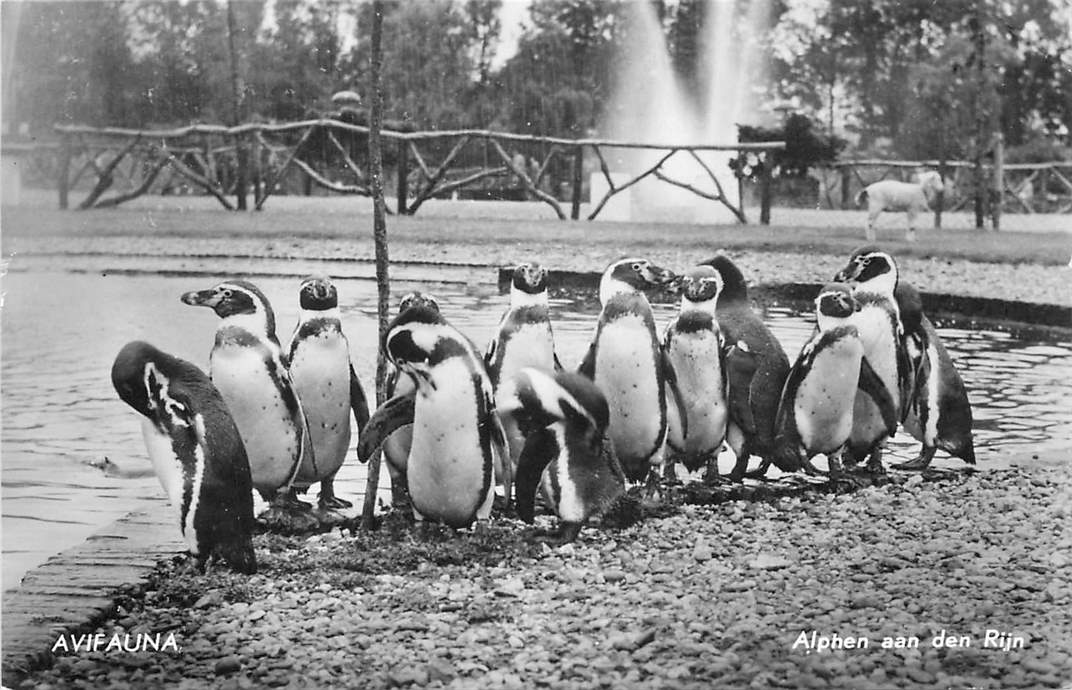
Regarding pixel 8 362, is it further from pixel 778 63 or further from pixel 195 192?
pixel 778 63

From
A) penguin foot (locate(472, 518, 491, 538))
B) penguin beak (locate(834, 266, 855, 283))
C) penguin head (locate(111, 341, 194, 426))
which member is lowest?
penguin foot (locate(472, 518, 491, 538))

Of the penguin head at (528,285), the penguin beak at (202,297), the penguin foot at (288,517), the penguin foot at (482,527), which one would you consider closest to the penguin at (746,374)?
the penguin head at (528,285)

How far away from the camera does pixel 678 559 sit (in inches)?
96.9

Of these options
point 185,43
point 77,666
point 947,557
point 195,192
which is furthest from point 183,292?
point 947,557

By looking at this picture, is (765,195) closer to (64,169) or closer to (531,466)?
(531,466)

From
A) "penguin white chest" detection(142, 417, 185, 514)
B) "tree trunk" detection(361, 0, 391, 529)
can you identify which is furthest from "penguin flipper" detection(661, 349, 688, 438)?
"penguin white chest" detection(142, 417, 185, 514)

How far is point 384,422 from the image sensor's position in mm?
2488

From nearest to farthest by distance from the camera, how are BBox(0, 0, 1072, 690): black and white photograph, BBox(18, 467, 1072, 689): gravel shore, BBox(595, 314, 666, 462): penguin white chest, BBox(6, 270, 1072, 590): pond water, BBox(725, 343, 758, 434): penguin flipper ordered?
BBox(18, 467, 1072, 689): gravel shore
BBox(0, 0, 1072, 690): black and white photograph
BBox(6, 270, 1072, 590): pond water
BBox(595, 314, 666, 462): penguin white chest
BBox(725, 343, 758, 434): penguin flipper

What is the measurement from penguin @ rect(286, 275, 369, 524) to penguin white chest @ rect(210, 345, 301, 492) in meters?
0.11

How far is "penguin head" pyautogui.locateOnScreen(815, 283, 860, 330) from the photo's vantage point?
2.90 metres

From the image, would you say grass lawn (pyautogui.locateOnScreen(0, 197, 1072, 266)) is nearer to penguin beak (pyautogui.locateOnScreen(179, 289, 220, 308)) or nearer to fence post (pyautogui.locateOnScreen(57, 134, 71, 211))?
fence post (pyautogui.locateOnScreen(57, 134, 71, 211))

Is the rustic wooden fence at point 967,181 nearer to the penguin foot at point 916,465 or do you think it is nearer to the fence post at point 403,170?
the penguin foot at point 916,465

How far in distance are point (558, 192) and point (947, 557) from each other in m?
1.20

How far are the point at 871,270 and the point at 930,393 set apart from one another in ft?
1.19
